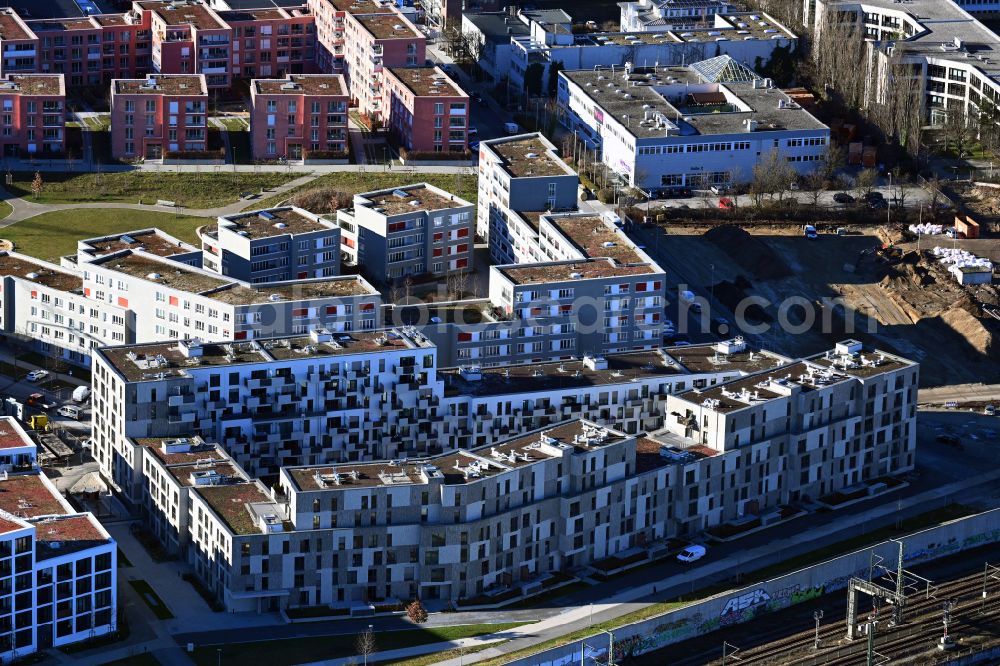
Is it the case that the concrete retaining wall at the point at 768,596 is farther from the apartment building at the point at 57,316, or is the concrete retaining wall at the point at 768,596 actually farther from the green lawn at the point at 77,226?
the green lawn at the point at 77,226

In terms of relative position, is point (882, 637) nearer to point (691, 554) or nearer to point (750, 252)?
point (691, 554)

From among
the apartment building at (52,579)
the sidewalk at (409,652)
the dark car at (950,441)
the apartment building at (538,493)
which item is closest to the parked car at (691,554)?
the apartment building at (538,493)

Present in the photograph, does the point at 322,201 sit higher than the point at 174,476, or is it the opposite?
the point at 322,201

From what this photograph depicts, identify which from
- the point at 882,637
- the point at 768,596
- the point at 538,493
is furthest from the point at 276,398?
the point at 882,637

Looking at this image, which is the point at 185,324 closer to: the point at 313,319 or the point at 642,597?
the point at 313,319

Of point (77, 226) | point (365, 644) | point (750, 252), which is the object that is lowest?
point (365, 644)

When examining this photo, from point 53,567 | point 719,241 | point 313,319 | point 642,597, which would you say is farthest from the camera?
point 719,241

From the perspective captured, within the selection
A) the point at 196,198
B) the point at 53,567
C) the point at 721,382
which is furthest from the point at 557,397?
the point at 196,198
